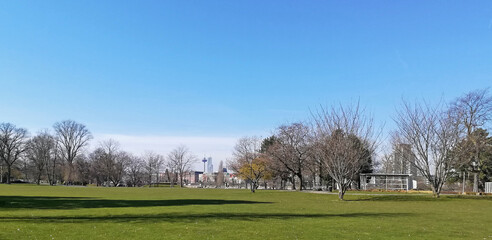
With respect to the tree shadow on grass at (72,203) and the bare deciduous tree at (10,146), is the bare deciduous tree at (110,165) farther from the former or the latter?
the tree shadow on grass at (72,203)

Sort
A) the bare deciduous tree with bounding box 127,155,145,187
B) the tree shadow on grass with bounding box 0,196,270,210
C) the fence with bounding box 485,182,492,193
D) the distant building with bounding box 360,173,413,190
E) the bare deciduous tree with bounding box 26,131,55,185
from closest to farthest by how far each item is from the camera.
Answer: the tree shadow on grass with bounding box 0,196,270,210, the fence with bounding box 485,182,492,193, the distant building with bounding box 360,173,413,190, the bare deciduous tree with bounding box 26,131,55,185, the bare deciduous tree with bounding box 127,155,145,187

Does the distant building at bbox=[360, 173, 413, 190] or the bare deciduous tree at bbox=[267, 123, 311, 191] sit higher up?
the bare deciduous tree at bbox=[267, 123, 311, 191]

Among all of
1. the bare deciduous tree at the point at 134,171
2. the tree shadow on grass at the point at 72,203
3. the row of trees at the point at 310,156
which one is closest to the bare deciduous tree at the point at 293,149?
the row of trees at the point at 310,156

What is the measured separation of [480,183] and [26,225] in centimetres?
7451

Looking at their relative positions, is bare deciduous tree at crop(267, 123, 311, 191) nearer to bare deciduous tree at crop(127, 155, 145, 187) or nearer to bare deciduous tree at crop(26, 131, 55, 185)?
bare deciduous tree at crop(127, 155, 145, 187)

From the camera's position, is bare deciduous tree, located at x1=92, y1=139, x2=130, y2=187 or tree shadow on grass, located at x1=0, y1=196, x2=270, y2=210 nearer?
tree shadow on grass, located at x1=0, y1=196, x2=270, y2=210

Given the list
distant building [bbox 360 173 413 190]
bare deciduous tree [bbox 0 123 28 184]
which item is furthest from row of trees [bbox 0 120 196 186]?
distant building [bbox 360 173 413 190]

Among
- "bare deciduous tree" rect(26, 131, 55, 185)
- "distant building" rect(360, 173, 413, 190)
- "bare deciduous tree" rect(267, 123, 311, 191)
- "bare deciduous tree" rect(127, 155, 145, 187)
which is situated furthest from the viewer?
"bare deciduous tree" rect(127, 155, 145, 187)

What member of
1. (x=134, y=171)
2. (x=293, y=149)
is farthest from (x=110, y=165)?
(x=293, y=149)

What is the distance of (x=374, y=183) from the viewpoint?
233 ft

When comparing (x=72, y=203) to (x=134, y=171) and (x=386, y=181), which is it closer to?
(x=386, y=181)

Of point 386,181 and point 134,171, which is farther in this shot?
point 134,171

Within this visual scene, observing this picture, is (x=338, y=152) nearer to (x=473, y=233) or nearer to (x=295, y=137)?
(x=473, y=233)

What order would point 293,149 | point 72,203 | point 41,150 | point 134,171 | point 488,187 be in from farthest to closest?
point 134,171, point 41,150, point 293,149, point 488,187, point 72,203
